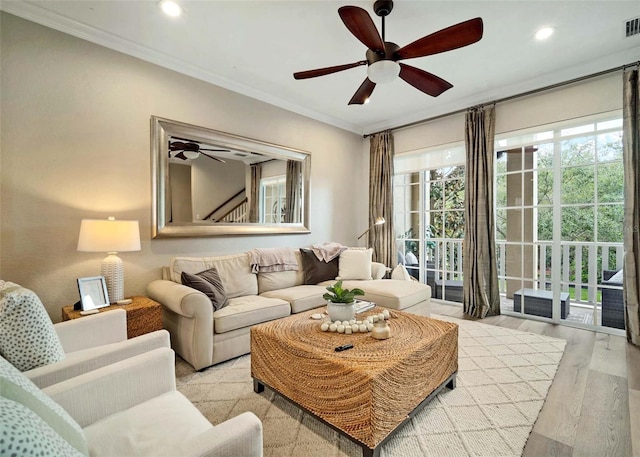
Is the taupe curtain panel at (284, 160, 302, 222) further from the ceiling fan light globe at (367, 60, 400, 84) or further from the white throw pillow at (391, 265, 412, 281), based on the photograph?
the ceiling fan light globe at (367, 60, 400, 84)

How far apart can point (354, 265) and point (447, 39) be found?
2557 millimetres

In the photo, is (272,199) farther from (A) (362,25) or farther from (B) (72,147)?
(A) (362,25)

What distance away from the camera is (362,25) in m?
1.95

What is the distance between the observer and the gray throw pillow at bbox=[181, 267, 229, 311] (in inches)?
104

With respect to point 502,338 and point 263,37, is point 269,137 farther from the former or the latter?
point 502,338

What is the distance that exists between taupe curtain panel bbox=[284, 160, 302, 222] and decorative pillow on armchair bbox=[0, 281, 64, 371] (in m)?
3.07

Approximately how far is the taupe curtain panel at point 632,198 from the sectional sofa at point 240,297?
1.83 m

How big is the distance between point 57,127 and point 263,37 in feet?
6.09

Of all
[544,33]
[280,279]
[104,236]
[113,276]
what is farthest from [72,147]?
[544,33]

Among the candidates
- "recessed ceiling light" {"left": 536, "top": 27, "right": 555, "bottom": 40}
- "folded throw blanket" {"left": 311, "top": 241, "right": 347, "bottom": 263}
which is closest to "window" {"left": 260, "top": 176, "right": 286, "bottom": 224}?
"folded throw blanket" {"left": 311, "top": 241, "right": 347, "bottom": 263}

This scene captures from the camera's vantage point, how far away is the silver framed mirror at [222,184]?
308 centimetres

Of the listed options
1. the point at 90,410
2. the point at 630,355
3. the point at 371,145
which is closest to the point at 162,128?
the point at 90,410

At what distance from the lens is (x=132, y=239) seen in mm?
2492

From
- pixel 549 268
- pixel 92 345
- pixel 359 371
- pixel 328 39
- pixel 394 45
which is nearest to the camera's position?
pixel 359 371
